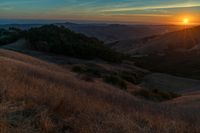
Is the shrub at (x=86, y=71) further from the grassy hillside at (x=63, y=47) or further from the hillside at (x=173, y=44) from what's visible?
the hillside at (x=173, y=44)

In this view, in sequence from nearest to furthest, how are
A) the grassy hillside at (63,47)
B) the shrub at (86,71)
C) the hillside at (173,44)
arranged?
the shrub at (86,71) → the grassy hillside at (63,47) → the hillside at (173,44)

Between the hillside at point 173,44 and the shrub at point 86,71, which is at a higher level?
the shrub at point 86,71

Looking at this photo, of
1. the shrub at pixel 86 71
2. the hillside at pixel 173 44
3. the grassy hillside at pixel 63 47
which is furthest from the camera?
the hillside at pixel 173 44

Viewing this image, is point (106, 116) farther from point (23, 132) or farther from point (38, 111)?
point (23, 132)

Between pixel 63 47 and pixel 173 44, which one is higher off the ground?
pixel 63 47

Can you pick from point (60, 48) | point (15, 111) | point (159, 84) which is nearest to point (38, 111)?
point (15, 111)

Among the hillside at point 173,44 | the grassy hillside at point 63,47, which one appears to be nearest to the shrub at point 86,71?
the grassy hillside at point 63,47

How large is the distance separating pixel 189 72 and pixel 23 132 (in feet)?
163

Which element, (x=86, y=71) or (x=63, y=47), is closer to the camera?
(x=86, y=71)

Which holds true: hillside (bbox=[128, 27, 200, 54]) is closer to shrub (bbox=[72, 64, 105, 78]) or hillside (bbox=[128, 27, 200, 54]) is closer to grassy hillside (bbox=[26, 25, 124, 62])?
grassy hillside (bbox=[26, 25, 124, 62])

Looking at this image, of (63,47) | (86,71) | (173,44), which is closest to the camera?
(86,71)

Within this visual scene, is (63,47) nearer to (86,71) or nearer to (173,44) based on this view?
(86,71)

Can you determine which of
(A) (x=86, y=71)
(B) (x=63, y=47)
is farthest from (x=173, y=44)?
(A) (x=86, y=71)

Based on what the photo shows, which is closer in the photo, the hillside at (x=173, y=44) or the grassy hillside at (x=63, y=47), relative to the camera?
Result: the grassy hillside at (x=63, y=47)
